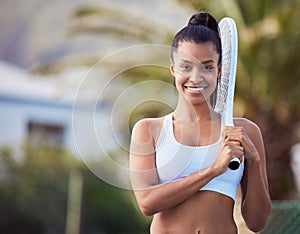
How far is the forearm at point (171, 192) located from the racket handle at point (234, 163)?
0.07 meters

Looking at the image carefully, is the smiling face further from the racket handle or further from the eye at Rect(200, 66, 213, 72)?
the racket handle

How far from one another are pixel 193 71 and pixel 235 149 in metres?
0.33

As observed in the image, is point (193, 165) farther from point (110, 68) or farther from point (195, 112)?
point (110, 68)

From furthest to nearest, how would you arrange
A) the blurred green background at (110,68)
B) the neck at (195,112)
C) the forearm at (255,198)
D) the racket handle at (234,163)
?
the blurred green background at (110,68) < the neck at (195,112) < the forearm at (255,198) < the racket handle at (234,163)

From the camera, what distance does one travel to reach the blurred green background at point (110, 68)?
1281 cm

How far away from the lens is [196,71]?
10.0 ft

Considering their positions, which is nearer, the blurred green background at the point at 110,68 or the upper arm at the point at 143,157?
the upper arm at the point at 143,157

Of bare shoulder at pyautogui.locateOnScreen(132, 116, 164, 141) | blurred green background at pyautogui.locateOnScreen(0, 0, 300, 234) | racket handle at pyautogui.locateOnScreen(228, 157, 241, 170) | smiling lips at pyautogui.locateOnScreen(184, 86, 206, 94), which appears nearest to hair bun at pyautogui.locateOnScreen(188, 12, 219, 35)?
smiling lips at pyautogui.locateOnScreen(184, 86, 206, 94)

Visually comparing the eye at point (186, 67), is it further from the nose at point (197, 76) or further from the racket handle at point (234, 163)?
the racket handle at point (234, 163)

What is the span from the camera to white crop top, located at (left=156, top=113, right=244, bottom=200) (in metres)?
3.07

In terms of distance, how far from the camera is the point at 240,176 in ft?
10.2

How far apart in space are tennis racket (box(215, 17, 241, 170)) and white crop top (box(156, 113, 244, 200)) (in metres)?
0.13

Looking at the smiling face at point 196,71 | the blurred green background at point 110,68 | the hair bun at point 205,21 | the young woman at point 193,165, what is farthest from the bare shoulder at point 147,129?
the blurred green background at point 110,68

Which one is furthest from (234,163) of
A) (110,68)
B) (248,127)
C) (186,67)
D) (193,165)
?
(110,68)
